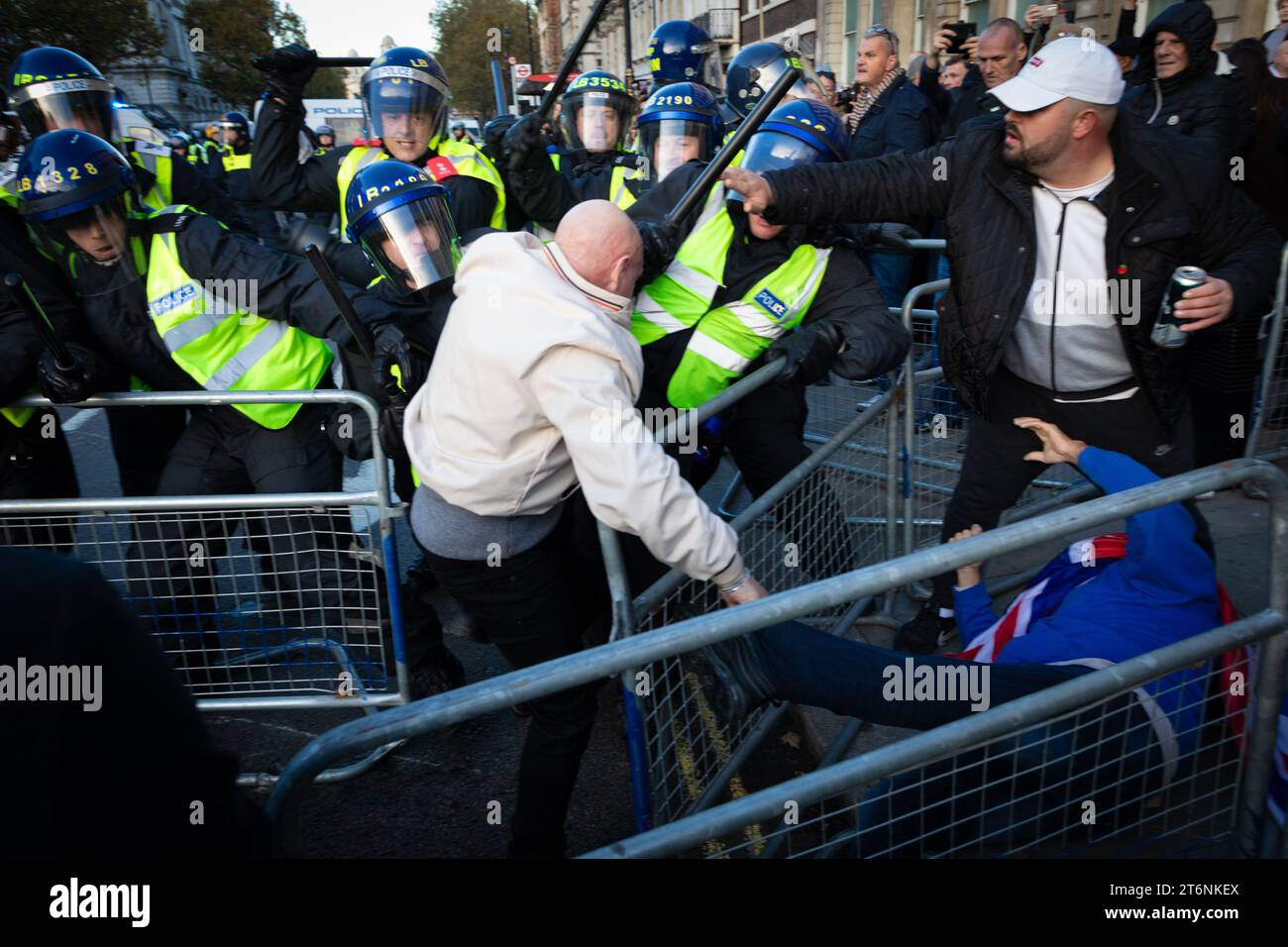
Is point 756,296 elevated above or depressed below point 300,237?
below

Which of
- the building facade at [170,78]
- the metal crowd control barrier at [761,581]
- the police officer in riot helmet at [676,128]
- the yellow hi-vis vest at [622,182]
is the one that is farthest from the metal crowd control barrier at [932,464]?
the building facade at [170,78]

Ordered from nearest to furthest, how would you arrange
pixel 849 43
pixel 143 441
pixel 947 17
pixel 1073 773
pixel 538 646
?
pixel 1073 773
pixel 538 646
pixel 143 441
pixel 947 17
pixel 849 43

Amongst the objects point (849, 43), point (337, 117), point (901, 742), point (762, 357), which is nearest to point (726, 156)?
point (762, 357)

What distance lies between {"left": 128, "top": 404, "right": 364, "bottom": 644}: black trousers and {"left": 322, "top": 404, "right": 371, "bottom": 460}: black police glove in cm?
6

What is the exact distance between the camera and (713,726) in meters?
2.40

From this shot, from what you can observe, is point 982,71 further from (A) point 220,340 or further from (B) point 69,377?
(B) point 69,377

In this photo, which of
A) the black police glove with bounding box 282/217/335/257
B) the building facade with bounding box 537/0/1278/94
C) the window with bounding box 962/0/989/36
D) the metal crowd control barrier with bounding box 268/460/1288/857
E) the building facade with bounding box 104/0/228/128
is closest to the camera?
the metal crowd control barrier with bounding box 268/460/1288/857

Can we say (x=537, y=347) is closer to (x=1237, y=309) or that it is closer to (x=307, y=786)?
(x=307, y=786)

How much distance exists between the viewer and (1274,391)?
432cm

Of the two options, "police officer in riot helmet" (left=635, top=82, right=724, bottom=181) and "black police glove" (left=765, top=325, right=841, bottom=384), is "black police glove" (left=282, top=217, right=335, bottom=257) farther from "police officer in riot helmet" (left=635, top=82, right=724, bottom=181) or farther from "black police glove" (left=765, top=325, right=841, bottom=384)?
"black police glove" (left=765, top=325, right=841, bottom=384)

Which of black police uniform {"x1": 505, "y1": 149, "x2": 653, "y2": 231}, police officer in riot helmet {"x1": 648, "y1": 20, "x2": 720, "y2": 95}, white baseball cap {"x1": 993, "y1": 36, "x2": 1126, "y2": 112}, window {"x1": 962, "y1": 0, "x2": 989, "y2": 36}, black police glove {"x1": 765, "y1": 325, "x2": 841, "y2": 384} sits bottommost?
black police glove {"x1": 765, "y1": 325, "x2": 841, "y2": 384}

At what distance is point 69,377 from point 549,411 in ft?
6.06

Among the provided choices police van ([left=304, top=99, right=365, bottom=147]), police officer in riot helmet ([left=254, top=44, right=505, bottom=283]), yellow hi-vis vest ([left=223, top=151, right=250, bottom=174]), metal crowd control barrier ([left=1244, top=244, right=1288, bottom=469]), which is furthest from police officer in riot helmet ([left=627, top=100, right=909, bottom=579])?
police van ([left=304, top=99, right=365, bottom=147])

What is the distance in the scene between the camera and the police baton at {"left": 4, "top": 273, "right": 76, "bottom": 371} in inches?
109
